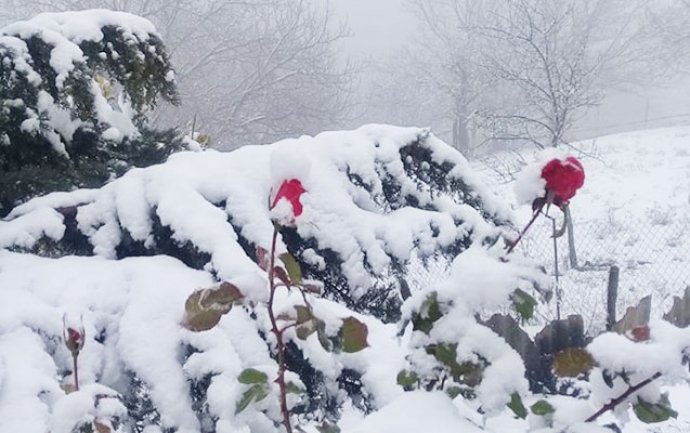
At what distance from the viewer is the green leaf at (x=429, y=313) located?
2.35ft

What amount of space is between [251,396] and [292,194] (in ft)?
0.76

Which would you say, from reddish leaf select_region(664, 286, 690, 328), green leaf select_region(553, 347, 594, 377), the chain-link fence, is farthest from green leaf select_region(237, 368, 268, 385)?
the chain-link fence

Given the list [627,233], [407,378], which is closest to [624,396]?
[407,378]

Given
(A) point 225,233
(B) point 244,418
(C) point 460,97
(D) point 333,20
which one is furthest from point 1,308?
(C) point 460,97

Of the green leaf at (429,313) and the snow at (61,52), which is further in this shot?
the snow at (61,52)

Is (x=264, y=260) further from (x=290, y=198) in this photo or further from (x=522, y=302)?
(x=522, y=302)

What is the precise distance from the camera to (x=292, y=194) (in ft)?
1.89

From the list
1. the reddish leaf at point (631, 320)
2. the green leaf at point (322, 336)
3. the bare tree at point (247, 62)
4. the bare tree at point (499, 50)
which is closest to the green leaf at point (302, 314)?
the green leaf at point (322, 336)

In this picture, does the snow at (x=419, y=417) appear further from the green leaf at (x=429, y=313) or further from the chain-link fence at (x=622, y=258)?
the chain-link fence at (x=622, y=258)

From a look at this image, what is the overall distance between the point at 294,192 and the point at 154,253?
3.12 feet

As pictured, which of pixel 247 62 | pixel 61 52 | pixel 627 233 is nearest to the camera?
pixel 61 52

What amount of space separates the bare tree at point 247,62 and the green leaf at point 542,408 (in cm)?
1222

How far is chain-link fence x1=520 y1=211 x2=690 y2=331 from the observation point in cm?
602

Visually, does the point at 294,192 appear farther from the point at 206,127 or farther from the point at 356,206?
→ the point at 206,127
